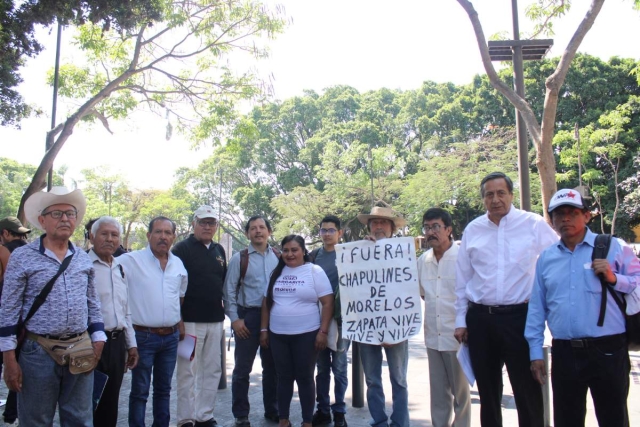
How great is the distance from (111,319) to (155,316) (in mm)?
564

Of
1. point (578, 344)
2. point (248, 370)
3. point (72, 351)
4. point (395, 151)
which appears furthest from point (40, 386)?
point (395, 151)

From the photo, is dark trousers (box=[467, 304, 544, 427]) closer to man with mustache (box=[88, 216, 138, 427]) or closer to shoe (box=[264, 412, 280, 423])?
shoe (box=[264, 412, 280, 423])

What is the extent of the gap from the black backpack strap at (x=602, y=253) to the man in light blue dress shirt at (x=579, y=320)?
2 centimetres

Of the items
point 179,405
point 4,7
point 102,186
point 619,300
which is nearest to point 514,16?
point 619,300

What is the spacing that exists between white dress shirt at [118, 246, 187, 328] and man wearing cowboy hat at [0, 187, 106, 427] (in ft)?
3.01

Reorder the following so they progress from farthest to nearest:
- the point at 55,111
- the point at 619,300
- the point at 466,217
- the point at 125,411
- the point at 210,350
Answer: the point at 466,217 < the point at 55,111 < the point at 125,411 < the point at 210,350 < the point at 619,300

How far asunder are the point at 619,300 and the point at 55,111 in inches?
539

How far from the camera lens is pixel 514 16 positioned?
867 cm

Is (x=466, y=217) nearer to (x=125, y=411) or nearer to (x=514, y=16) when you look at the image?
(x=514, y=16)

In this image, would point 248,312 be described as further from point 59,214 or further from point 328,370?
point 59,214

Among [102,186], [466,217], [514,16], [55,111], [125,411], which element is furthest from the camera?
[102,186]

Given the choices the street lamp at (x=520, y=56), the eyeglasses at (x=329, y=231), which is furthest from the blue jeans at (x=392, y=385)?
the street lamp at (x=520, y=56)

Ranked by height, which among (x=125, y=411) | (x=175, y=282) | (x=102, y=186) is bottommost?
(x=125, y=411)

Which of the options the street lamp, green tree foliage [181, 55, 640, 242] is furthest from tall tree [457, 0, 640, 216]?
green tree foliage [181, 55, 640, 242]
